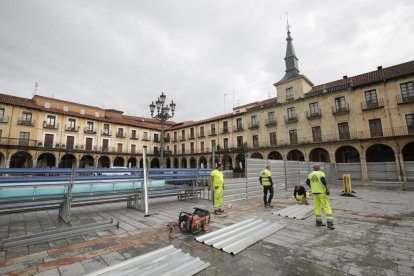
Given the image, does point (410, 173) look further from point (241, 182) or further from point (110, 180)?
point (110, 180)

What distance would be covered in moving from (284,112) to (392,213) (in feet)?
68.9

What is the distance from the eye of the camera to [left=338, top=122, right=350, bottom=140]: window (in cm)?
2058

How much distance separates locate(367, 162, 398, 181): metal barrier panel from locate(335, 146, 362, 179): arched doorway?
0.90 metres

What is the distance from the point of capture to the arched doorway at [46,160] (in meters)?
26.3

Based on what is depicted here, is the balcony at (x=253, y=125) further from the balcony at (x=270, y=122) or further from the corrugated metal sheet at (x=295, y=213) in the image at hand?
the corrugated metal sheet at (x=295, y=213)

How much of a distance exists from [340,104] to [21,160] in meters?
40.4

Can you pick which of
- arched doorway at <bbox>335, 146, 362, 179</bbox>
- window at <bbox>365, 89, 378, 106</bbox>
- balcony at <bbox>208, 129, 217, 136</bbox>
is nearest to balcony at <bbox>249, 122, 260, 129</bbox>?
balcony at <bbox>208, 129, 217, 136</bbox>

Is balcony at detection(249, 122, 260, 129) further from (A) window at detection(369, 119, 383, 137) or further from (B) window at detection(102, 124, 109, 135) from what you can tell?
(B) window at detection(102, 124, 109, 135)

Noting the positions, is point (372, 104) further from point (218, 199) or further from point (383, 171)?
point (218, 199)

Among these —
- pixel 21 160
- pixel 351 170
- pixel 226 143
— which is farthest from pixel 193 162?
pixel 21 160

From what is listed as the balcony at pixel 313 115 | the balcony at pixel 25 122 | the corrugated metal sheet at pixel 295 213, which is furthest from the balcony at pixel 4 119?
the balcony at pixel 313 115

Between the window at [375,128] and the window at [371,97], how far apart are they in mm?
1780

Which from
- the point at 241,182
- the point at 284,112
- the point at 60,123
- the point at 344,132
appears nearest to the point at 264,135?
the point at 284,112

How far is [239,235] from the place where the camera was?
12.2 feet
